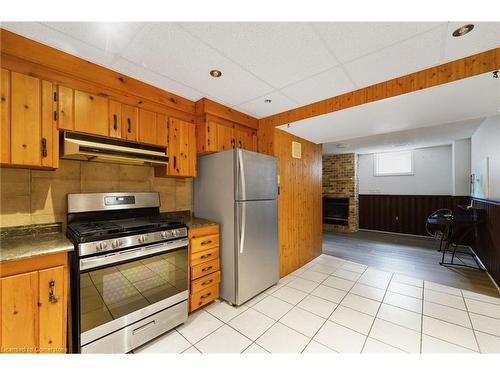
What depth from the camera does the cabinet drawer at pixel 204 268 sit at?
2.17 meters

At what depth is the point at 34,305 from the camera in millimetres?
1280

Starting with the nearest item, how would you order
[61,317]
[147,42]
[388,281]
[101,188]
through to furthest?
[61,317], [147,42], [101,188], [388,281]

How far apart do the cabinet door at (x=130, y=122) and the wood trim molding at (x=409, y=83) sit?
1.96 meters

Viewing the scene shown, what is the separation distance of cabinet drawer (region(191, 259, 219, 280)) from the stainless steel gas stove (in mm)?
145

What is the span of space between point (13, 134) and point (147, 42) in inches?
46.2

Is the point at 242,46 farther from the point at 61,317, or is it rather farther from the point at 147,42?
the point at 61,317

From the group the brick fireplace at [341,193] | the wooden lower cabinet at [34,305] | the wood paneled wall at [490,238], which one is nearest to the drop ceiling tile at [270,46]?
the wooden lower cabinet at [34,305]

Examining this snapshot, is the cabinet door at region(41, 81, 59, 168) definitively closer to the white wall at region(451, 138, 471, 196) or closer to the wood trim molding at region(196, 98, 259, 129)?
the wood trim molding at region(196, 98, 259, 129)

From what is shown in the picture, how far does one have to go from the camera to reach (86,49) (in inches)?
63.6

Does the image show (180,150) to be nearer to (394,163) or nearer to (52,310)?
(52,310)

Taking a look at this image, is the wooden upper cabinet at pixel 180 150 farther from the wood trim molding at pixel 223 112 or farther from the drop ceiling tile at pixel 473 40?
the drop ceiling tile at pixel 473 40

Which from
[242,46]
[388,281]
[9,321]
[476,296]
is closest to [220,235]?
[9,321]

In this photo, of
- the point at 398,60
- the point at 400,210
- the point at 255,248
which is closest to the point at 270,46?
the point at 398,60
